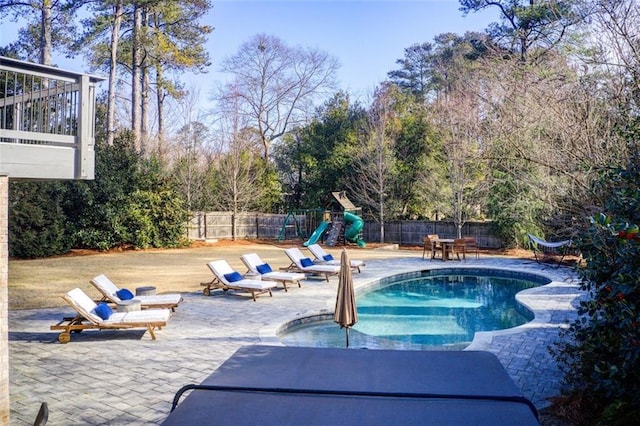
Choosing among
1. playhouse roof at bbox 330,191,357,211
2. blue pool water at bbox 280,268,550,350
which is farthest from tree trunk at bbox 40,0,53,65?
blue pool water at bbox 280,268,550,350

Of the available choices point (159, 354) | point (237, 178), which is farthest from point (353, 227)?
point (159, 354)

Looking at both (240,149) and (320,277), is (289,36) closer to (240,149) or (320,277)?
(240,149)

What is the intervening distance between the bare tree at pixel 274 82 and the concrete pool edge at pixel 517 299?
19.9 m

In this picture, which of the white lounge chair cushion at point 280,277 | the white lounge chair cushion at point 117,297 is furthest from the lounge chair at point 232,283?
the white lounge chair cushion at point 117,297

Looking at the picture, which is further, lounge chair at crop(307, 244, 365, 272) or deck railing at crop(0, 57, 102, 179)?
lounge chair at crop(307, 244, 365, 272)

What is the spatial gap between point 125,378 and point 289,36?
31757 mm

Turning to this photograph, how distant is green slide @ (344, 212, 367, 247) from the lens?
22894mm

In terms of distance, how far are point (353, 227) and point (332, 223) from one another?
1.62 m

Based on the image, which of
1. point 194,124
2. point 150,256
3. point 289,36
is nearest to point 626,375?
point 150,256

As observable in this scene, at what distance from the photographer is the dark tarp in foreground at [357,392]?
113 inches

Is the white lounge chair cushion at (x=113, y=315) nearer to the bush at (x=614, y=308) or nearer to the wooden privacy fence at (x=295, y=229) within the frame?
the bush at (x=614, y=308)

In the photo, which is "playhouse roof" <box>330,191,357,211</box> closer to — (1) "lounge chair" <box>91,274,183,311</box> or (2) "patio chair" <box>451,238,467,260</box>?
(2) "patio chair" <box>451,238,467,260</box>

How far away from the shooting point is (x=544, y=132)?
633 cm

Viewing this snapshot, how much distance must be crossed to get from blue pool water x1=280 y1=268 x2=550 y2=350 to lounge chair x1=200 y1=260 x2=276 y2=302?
189 centimetres
